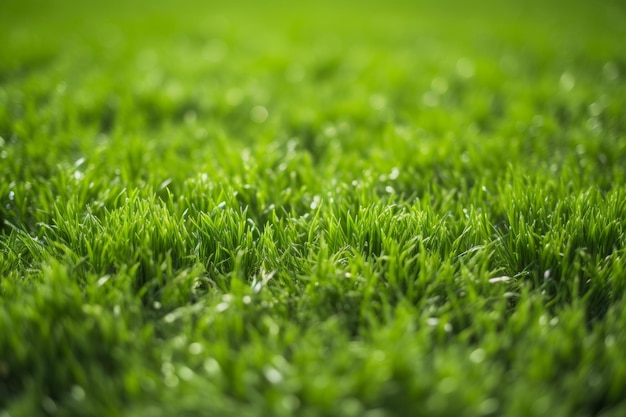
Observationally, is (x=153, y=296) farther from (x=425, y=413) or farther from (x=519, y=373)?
(x=519, y=373)

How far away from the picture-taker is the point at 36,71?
3.70 m

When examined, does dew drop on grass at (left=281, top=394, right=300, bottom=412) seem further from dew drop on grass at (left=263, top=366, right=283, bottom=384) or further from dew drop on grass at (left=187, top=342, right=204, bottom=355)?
dew drop on grass at (left=187, top=342, right=204, bottom=355)

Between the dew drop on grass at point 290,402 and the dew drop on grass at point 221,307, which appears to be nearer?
the dew drop on grass at point 290,402

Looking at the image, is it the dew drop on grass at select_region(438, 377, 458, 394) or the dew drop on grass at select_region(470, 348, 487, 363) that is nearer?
the dew drop on grass at select_region(438, 377, 458, 394)

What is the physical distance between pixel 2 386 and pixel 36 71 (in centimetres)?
311

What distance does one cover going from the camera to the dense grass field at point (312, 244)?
1.17 m

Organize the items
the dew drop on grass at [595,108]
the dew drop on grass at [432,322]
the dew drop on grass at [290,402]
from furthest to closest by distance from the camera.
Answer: the dew drop on grass at [595,108] → the dew drop on grass at [432,322] → the dew drop on grass at [290,402]

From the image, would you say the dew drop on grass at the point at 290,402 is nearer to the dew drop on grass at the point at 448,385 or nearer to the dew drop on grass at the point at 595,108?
the dew drop on grass at the point at 448,385

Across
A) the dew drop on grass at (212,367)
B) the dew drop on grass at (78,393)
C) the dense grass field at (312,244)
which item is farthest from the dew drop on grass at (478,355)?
the dew drop on grass at (78,393)

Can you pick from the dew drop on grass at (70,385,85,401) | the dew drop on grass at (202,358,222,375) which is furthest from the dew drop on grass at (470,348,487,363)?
the dew drop on grass at (70,385,85,401)

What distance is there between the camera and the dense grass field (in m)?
1.17

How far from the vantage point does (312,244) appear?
165 cm

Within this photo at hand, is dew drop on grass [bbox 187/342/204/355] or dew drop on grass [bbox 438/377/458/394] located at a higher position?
dew drop on grass [bbox 438/377/458/394]

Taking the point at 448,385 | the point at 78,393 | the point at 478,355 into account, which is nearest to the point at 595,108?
the point at 478,355
